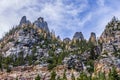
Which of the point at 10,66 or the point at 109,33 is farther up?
the point at 109,33

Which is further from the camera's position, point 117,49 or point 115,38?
point 115,38

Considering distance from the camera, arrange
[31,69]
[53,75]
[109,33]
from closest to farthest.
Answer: [53,75] → [31,69] → [109,33]

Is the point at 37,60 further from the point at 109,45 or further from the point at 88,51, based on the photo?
the point at 109,45

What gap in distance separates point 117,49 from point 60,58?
3395cm

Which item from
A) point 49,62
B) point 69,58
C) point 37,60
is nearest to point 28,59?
point 37,60

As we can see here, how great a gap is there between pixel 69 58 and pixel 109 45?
26.3 metres

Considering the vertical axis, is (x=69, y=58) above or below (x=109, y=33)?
below

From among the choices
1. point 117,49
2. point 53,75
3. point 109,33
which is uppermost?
point 109,33

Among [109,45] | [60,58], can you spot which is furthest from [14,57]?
[109,45]

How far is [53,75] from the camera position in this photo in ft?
433

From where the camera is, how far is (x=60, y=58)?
170 meters

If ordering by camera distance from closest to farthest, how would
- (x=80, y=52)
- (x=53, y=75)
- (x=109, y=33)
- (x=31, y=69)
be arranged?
(x=53, y=75) < (x=31, y=69) < (x=80, y=52) < (x=109, y=33)

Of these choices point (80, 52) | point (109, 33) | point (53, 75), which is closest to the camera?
point (53, 75)

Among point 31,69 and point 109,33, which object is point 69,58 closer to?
point 31,69
